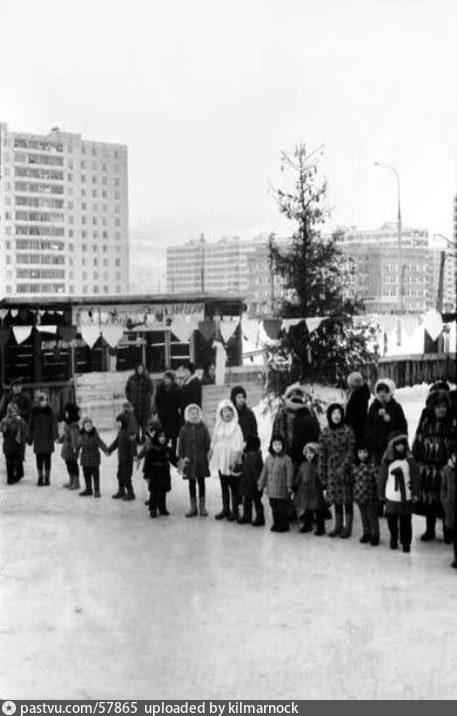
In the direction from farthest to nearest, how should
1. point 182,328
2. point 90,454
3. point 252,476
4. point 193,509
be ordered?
point 182,328, point 90,454, point 193,509, point 252,476

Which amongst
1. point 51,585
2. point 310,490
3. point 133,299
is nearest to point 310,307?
point 133,299

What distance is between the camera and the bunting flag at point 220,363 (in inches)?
739

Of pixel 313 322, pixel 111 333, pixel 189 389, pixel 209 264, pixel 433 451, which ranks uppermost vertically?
pixel 209 264

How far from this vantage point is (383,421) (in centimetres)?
945

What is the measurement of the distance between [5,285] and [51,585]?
92351 millimetres

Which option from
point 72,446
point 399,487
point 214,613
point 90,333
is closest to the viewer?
point 214,613

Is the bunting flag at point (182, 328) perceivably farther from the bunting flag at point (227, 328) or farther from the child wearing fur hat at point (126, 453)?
the child wearing fur hat at point (126, 453)

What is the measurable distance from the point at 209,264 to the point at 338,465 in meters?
169

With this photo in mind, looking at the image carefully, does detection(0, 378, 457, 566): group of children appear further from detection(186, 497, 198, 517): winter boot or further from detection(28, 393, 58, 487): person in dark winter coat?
detection(28, 393, 58, 487): person in dark winter coat

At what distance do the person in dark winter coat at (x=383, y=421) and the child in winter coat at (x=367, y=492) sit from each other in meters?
0.41

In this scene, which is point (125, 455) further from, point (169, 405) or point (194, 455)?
point (169, 405)

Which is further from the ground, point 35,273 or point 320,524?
point 35,273

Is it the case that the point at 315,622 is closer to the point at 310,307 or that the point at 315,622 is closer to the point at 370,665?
the point at 370,665

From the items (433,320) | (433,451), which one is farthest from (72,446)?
(433,320)
